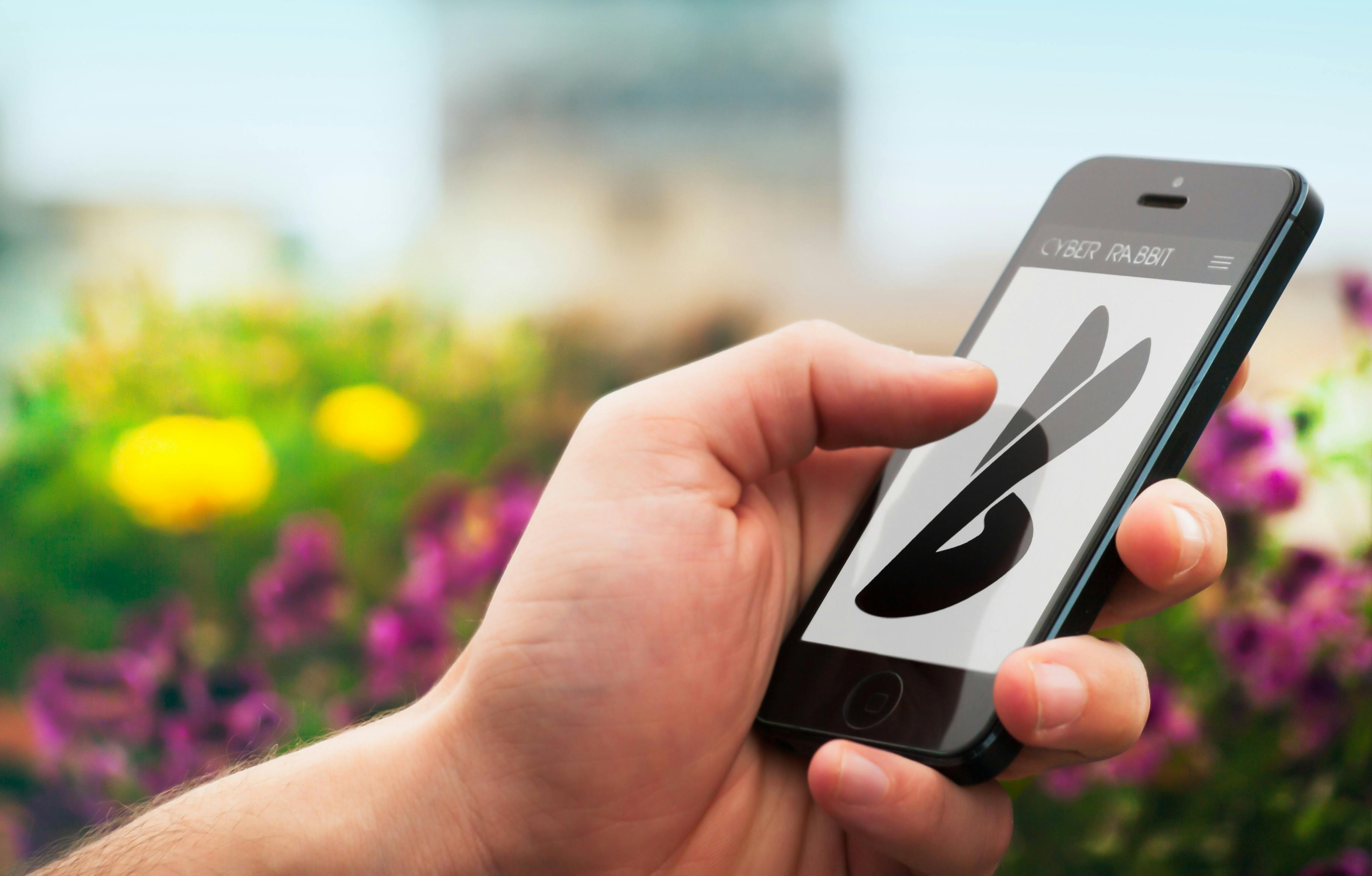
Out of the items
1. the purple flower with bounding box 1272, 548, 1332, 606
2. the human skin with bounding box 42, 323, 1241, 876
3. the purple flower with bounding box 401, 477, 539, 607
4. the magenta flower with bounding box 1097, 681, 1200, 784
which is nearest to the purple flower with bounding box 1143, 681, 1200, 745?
the magenta flower with bounding box 1097, 681, 1200, 784

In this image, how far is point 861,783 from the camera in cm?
48

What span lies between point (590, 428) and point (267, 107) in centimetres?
90

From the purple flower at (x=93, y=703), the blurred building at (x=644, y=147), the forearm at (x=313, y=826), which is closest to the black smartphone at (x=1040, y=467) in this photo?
the forearm at (x=313, y=826)

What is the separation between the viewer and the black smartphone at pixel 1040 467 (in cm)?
51

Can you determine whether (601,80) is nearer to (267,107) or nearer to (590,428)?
(267,107)

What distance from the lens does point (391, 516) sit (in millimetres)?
1018

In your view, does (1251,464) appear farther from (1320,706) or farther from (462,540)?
(462,540)

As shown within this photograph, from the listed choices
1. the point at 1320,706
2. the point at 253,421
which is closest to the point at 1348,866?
the point at 1320,706

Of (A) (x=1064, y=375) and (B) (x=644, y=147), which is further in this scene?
(B) (x=644, y=147)

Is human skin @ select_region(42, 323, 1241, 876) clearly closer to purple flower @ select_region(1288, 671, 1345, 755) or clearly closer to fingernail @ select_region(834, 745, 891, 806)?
fingernail @ select_region(834, 745, 891, 806)

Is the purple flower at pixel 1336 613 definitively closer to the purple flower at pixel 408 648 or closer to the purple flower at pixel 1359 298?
the purple flower at pixel 1359 298

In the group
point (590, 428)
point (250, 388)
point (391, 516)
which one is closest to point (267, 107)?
point (250, 388)

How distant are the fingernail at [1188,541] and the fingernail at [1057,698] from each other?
8 cm

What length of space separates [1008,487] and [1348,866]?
0.40 metres
